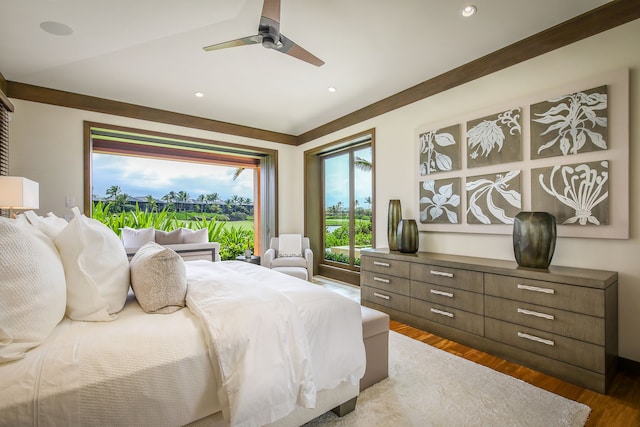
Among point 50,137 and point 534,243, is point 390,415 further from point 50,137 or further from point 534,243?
point 50,137

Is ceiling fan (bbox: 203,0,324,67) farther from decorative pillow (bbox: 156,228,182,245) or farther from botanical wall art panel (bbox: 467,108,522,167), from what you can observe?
decorative pillow (bbox: 156,228,182,245)

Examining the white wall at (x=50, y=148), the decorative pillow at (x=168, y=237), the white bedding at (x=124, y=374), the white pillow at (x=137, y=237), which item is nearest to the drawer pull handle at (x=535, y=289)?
the white bedding at (x=124, y=374)

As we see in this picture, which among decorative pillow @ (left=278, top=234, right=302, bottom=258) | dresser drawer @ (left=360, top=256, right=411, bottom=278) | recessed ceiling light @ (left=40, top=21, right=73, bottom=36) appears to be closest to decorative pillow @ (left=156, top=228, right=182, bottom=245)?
decorative pillow @ (left=278, top=234, right=302, bottom=258)

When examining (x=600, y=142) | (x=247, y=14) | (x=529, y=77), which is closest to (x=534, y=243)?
(x=600, y=142)

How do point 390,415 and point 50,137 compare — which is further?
point 50,137

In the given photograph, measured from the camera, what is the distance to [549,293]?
2.08 meters

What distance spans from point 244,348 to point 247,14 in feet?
8.27

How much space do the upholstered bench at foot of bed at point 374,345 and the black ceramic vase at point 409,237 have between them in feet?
4.90

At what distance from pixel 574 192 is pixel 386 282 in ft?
6.03

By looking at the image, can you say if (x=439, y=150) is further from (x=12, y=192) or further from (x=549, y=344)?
(x=12, y=192)

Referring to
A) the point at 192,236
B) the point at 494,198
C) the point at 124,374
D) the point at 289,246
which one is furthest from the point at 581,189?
the point at 192,236

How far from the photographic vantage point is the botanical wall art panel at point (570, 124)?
2.23 m

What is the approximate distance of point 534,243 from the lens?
227cm

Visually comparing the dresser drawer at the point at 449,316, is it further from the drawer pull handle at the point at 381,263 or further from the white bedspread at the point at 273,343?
the white bedspread at the point at 273,343
